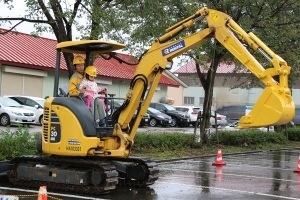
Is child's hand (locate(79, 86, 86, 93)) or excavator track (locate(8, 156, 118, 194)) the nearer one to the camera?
excavator track (locate(8, 156, 118, 194))

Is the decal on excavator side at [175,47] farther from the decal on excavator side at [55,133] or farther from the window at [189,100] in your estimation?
the window at [189,100]

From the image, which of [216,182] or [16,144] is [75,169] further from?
[216,182]

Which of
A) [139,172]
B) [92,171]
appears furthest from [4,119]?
[92,171]

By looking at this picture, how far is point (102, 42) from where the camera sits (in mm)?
11242

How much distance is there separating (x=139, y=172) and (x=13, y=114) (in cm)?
1752

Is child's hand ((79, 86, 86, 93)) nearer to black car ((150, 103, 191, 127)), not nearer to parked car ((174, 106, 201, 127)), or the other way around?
black car ((150, 103, 191, 127))

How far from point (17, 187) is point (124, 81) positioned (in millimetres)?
30232

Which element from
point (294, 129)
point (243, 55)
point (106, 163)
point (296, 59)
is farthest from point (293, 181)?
point (294, 129)

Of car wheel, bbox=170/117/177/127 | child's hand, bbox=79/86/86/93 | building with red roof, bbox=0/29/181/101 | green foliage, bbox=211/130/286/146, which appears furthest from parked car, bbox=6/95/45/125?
child's hand, bbox=79/86/86/93

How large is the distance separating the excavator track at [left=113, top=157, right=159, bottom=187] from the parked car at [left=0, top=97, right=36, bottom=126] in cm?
1689

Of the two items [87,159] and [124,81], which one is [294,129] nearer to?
[124,81]

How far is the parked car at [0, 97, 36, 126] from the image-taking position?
2798 cm

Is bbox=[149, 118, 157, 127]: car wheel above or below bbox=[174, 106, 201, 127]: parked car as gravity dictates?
below

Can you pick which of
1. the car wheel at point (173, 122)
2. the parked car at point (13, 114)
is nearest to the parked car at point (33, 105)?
the parked car at point (13, 114)
